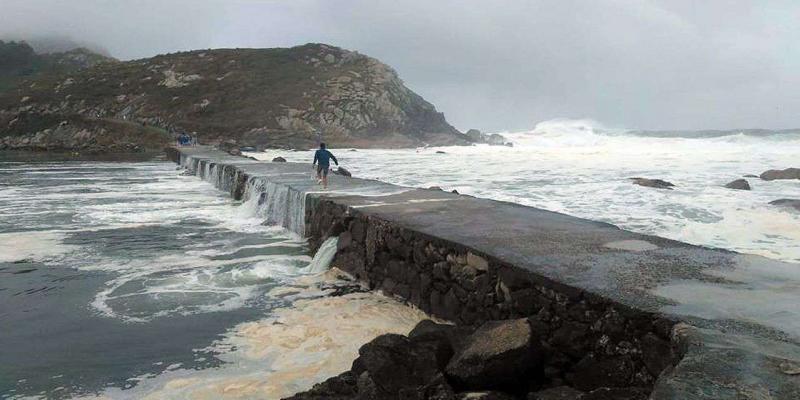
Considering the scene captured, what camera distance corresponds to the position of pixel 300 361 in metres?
5.21

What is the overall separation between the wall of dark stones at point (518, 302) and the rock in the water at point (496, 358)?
0.68ft

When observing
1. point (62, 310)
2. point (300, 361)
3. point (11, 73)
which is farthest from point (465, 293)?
point (11, 73)

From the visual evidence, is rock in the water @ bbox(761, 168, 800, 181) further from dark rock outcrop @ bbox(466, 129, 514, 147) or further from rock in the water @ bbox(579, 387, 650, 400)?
dark rock outcrop @ bbox(466, 129, 514, 147)

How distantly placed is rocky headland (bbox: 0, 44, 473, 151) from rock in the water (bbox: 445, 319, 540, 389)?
54.1m

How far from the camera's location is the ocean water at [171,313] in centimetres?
481

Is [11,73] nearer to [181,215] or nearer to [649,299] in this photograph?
[181,215]

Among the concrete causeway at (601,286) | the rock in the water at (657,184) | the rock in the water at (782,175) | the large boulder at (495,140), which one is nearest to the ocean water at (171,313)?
the concrete causeway at (601,286)

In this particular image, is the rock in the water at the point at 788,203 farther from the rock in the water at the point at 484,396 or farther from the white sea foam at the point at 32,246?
the white sea foam at the point at 32,246

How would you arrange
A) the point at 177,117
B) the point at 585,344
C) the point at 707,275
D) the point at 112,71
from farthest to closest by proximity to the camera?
the point at 112,71, the point at 177,117, the point at 707,275, the point at 585,344

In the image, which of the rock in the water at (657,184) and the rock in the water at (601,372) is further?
the rock in the water at (657,184)

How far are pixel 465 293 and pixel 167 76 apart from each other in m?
85.8

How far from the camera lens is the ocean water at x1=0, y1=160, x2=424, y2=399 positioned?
481cm

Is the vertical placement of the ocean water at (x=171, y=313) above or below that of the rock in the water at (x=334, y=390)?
below

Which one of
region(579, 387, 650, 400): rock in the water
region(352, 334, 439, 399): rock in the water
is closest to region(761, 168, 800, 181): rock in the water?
region(352, 334, 439, 399): rock in the water
